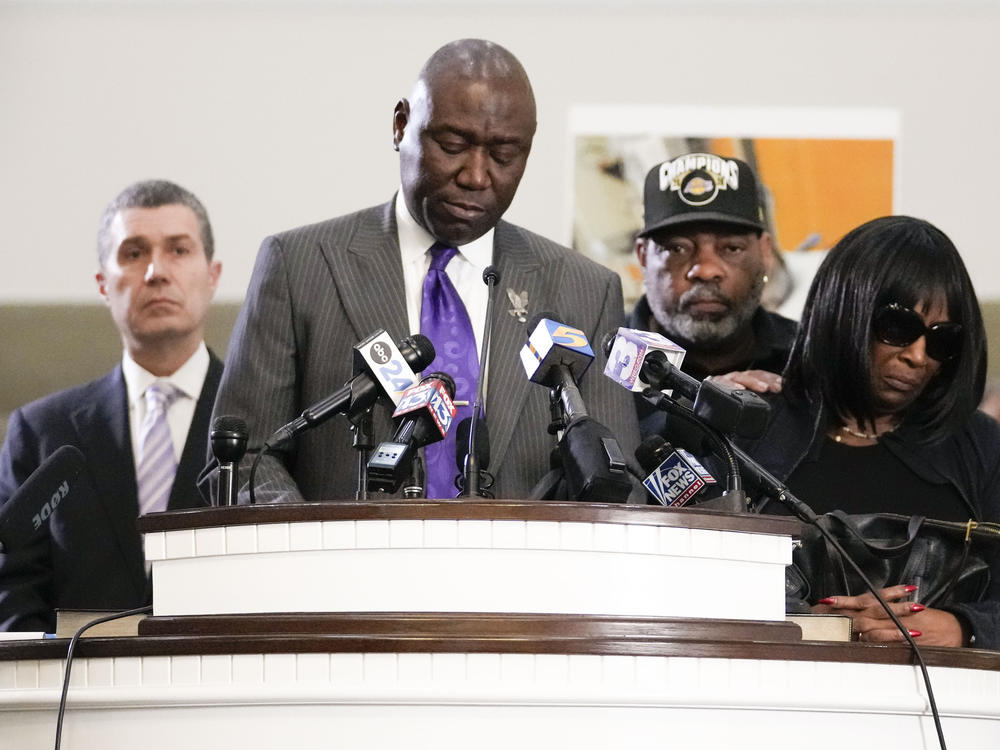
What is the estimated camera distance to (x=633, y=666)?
70.5 inches

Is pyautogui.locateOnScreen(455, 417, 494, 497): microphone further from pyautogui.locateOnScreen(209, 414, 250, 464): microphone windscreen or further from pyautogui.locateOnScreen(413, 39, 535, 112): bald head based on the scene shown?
pyautogui.locateOnScreen(413, 39, 535, 112): bald head

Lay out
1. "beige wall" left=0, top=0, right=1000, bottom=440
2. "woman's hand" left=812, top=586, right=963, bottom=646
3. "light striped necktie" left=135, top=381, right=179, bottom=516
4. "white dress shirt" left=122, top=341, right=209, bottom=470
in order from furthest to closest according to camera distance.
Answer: "beige wall" left=0, top=0, right=1000, bottom=440
"white dress shirt" left=122, top=341, right=209, bottom=470
"light striped necktie" left=135, top=381, right=179, bottom=516
"woman's hand" left=812, top=586, right=963, bottom=646

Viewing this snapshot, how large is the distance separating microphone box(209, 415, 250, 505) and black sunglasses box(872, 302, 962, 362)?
1.26m

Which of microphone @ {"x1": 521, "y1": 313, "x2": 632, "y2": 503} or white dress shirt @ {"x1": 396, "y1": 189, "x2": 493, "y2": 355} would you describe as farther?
white dress shirt @ {"x1": 396, "y1": 189, "x2": 493, "y2": 355}

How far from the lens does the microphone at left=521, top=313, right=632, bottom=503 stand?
1.90 m

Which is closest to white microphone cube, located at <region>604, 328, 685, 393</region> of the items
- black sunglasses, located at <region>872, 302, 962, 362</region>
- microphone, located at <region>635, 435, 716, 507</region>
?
microphone, located at <region>635, 435, 716, 507</region>

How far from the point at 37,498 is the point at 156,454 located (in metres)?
2.00

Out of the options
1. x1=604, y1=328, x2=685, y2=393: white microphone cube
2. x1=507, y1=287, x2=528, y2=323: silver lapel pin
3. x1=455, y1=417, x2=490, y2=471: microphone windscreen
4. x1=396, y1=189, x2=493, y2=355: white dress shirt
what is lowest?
x1=455, y1=417, x2=490, y2=471: microphone windscreen

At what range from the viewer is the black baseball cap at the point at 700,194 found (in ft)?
11.5

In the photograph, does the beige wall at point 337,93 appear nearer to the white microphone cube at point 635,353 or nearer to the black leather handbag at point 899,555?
the black leather handbag at point 899,555

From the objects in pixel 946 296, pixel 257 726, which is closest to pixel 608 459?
pixel 257 726

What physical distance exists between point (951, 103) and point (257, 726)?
10.5 feet

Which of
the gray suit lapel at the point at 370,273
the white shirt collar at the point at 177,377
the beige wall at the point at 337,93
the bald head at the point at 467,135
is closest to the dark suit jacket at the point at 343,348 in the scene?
the gray suit lapel at the point at 370,273

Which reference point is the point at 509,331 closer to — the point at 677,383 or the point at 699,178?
the point at 677,383
